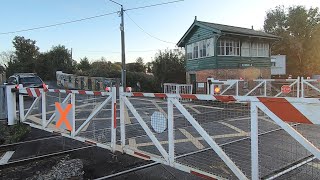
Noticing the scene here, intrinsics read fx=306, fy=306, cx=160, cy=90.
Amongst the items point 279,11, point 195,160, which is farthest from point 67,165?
point 279,11

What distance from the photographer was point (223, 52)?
25641mm

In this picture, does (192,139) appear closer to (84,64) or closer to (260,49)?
(260,49)

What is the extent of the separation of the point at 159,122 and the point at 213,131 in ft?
11.0

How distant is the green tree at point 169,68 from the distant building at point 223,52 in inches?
75.5

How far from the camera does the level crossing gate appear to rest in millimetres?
3883

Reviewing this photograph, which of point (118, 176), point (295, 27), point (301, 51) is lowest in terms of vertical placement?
point (118, 176)

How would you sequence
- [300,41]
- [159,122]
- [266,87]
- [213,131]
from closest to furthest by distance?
[159,122]
[213,131]
[266,87]
[300,41]

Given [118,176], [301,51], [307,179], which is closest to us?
[307,179]

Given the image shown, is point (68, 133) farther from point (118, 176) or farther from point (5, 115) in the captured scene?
point (5, 115)

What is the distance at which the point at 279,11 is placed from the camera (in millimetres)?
49531

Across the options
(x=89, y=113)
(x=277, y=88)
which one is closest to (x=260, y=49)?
(x=277, y=88)

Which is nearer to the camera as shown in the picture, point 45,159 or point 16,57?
point 45,159

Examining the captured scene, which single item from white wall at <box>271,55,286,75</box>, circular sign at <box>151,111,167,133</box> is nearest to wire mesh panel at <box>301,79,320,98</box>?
circular sign at <box>151,111,167,133</box>

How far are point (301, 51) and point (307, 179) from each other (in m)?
44.1
